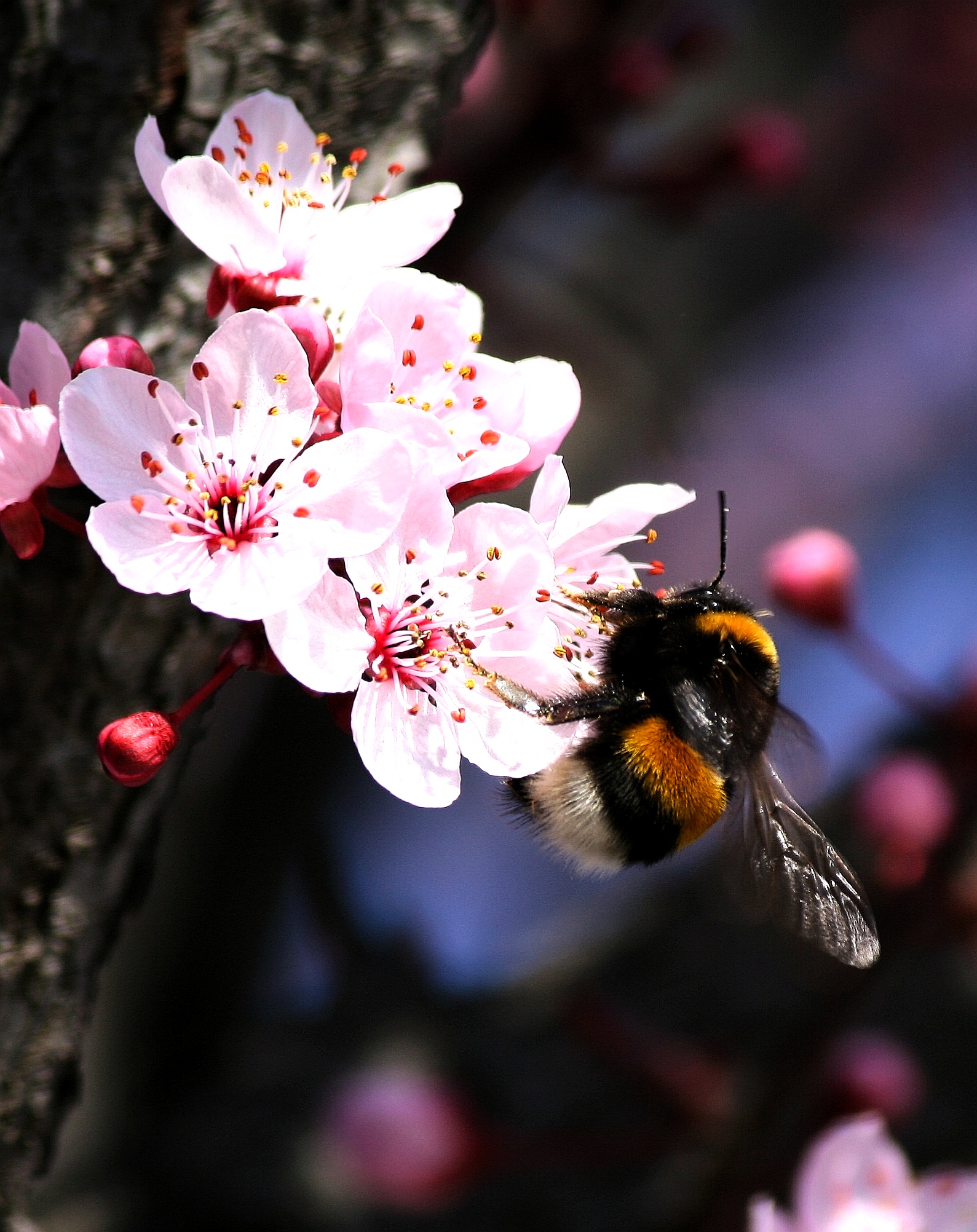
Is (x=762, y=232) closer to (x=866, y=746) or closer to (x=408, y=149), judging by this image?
(x=866, y=746)

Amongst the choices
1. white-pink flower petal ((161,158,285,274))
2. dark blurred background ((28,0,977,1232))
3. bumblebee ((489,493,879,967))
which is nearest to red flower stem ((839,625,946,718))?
dark blurred background ((28,0,977,1232))

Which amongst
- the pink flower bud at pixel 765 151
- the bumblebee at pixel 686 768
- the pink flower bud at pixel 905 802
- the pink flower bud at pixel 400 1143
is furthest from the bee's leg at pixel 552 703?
the pink flower bud at pixel 765 151

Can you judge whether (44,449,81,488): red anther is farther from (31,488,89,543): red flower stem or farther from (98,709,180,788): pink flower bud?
(98,709,180,788): pink flower bud

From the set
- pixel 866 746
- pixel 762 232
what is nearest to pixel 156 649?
pixel 866 746

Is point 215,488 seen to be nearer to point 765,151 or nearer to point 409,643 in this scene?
point 409,643

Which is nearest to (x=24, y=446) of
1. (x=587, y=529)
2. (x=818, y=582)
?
(x=587, y=529)
